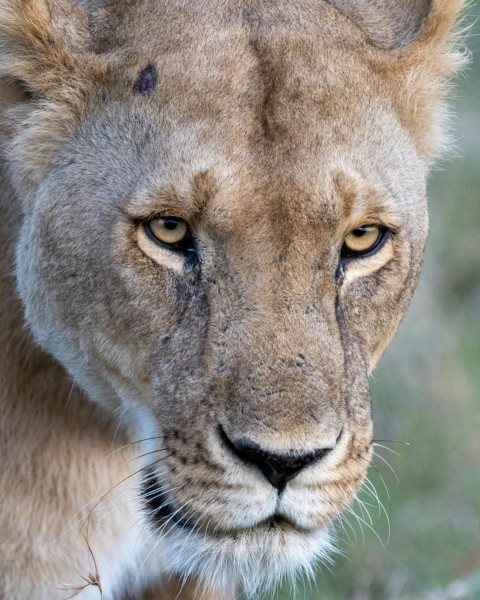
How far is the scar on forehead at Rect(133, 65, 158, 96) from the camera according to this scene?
346cm

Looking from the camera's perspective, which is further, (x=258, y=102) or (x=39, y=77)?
(x=39, y=77)

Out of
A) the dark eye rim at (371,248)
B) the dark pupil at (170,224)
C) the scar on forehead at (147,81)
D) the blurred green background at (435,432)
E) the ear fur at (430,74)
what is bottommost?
the blurred green background at (435,432)

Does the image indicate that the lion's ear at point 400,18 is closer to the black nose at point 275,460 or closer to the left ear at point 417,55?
the left ear at point 417,55

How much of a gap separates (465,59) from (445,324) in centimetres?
364

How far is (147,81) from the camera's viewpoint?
3467 mm

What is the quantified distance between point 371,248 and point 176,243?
549mm

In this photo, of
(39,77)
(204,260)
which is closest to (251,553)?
(204,260)

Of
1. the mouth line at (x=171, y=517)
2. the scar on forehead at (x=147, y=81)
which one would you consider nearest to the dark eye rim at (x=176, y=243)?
the scar on forehead at (x=147, y=81)

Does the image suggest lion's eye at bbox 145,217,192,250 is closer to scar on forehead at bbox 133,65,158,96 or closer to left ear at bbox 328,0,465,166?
scar on forehead at bbox 133,65,158,96

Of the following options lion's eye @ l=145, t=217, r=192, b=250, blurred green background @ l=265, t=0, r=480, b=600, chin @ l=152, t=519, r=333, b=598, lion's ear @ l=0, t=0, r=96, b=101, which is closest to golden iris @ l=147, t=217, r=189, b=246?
lion's eye @ l=145, t=217, r=192, b=250

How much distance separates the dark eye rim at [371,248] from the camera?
11.1 feet

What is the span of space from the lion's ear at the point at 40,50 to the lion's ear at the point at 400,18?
2.99 ft

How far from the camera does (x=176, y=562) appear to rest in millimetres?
3455

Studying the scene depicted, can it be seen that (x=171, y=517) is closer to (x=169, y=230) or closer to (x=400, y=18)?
(x=169, y=230)
